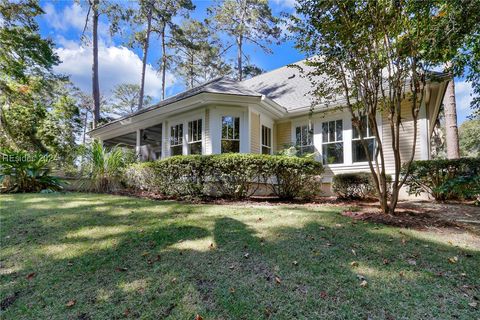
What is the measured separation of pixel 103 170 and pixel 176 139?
296 centimetres

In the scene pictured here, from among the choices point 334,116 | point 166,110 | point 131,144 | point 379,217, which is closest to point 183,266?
point 379,217

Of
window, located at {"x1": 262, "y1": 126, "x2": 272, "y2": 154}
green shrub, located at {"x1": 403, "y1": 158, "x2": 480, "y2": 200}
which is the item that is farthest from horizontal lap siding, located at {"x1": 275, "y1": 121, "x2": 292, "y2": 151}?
green shrub, located at {"x1": 403, "y1": 158, "x2": 480, "y2": 200}

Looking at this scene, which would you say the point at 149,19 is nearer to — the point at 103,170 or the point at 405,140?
the point at 103,170

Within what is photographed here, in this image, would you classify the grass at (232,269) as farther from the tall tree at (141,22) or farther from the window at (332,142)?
the tall tree at (141,22)

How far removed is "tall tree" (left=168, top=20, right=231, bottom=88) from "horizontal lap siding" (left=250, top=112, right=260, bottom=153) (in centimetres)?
1356

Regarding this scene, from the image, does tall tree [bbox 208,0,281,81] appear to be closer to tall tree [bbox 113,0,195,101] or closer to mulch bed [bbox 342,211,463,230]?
tall tree [bbox 113,0,195,101]

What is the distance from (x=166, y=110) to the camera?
9562mm

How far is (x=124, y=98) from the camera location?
3269 centimetres

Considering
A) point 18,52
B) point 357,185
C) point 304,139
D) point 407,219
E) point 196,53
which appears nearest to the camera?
point 407,219

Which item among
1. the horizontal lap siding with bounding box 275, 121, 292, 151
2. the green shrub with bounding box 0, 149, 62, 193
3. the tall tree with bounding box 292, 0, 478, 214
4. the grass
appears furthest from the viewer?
the horizontal lap siding with bounding box 275, 121, 292, 151

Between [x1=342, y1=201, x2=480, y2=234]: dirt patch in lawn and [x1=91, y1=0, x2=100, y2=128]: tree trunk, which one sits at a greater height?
[x1=91, y1=0, x2=100, y2=128]: tree trunk

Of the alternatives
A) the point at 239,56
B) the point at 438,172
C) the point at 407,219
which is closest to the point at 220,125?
the point at 407,219

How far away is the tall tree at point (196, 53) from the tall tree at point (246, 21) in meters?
1.30

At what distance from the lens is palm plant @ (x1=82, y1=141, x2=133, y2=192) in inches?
320
